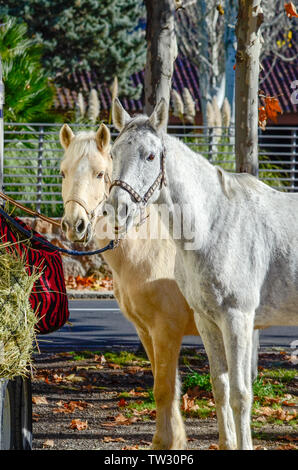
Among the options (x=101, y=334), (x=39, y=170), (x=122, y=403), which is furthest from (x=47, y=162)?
(x=122, y=403)

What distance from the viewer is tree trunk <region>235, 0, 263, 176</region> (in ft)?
23.5

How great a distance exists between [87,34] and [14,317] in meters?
24.4

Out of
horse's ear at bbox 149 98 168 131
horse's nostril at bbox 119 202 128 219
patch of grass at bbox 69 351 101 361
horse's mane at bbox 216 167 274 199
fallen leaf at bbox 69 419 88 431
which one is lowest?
patch of grass at bbox 69 351 101 361

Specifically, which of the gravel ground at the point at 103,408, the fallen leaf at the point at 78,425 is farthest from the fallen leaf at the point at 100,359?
the fallen leaf at the point at 78,425

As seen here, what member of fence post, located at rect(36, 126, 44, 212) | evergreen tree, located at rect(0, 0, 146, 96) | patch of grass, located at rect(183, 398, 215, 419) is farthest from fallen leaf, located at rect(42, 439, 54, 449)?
evergreen tree, located at rect(0, 0, 146, 96)

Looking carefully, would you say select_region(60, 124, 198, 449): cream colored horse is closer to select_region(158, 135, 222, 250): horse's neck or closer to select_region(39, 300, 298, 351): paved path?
select_region(158, 135, 222, 250): horse's neck

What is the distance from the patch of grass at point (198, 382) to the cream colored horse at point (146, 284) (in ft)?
6.22

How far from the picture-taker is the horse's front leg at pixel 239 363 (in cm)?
434

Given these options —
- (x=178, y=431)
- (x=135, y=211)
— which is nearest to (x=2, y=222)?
(x=135, y=211)

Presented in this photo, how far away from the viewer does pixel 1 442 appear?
4.66 metres

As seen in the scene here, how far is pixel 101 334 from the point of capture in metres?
10.2

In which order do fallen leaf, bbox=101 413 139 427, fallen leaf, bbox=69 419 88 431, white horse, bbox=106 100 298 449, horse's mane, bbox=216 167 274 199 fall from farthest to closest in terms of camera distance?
1. fallen leaf, bbox=101 413 139 427
2. fallen leaf, bbox=69 419 88 431
3. horse's mane, bbox=216 167 274 199
4. white horse, bbox=106 100 298 449

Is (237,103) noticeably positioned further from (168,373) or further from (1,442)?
(1,442)
